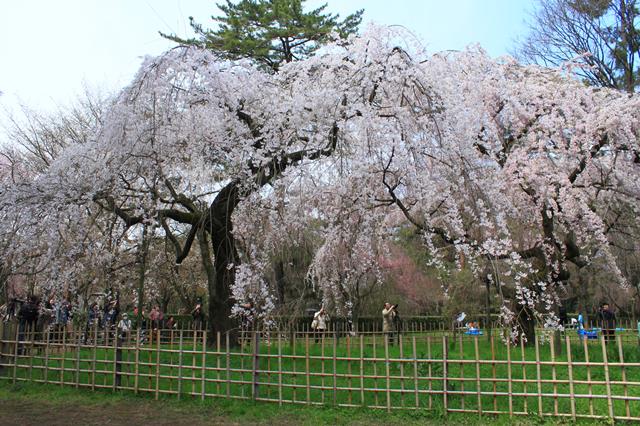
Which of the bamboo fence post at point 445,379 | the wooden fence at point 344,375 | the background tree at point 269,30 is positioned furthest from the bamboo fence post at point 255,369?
the background tree at point 269,30

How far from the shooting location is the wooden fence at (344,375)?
501 cm

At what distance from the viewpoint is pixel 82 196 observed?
278 inches

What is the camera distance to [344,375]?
5.66 m

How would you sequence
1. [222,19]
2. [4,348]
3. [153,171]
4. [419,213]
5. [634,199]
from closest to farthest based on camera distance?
[153,171]
[4,348]
[634,199]
[419,213]
[222,19]

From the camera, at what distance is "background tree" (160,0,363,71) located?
524 inches

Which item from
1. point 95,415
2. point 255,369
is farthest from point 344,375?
point 95,415

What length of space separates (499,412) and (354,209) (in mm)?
3639

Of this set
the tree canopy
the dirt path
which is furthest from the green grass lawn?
the tree canopy

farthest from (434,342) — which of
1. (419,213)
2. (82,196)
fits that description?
(82,196)

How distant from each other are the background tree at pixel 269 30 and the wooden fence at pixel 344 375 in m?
7.94

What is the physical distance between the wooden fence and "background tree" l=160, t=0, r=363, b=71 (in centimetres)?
794

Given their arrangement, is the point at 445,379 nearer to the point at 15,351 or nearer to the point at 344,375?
the point at 344,375

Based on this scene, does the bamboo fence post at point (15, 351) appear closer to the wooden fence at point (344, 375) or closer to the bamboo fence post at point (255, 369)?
the wooden fence at point (344, 375)

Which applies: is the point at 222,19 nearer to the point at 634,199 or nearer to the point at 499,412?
the point at 634,199
